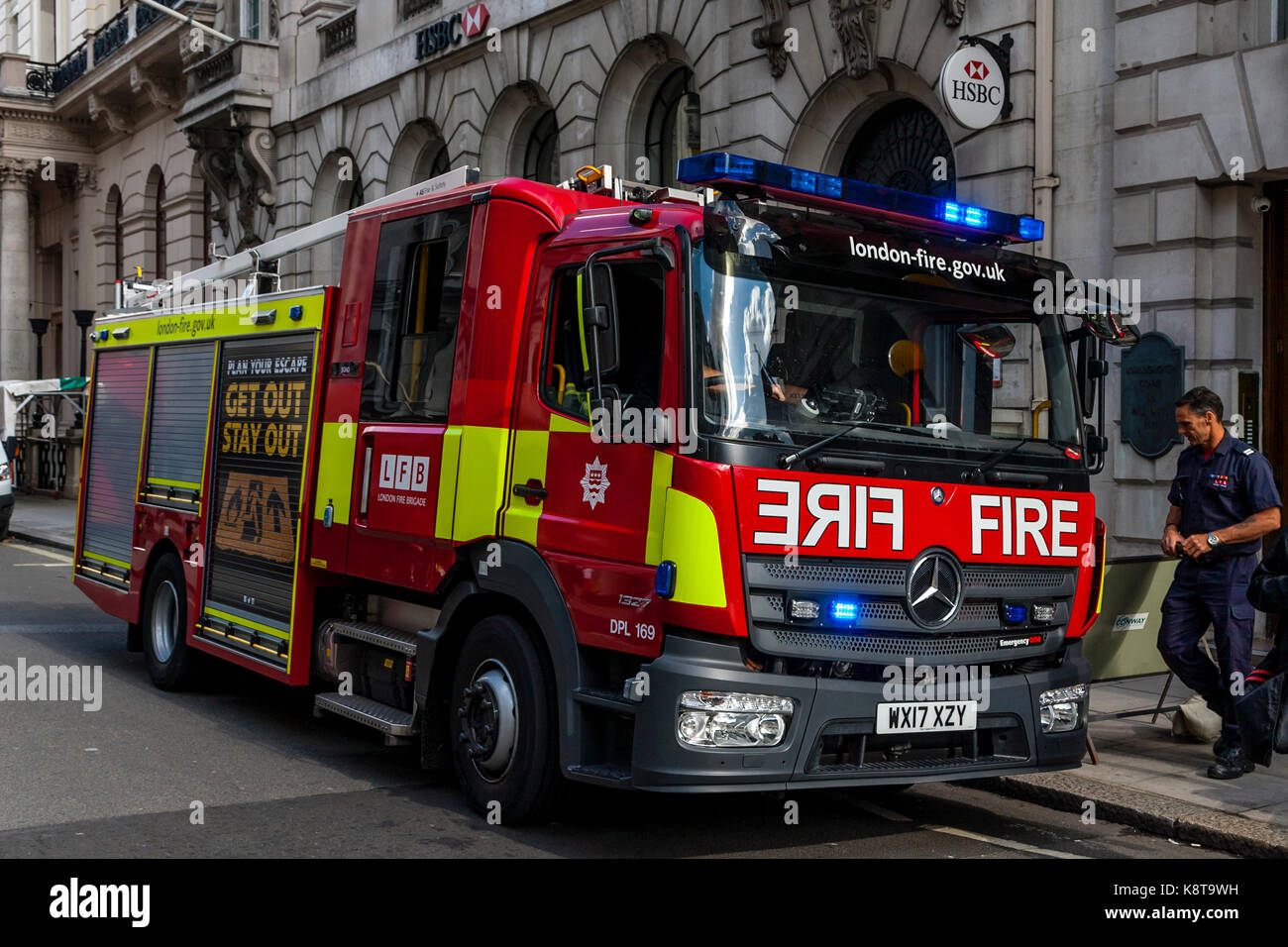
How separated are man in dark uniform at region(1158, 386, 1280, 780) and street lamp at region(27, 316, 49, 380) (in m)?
31.2

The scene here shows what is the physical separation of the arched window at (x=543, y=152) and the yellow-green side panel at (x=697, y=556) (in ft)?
49.1

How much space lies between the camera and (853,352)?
5.84 meters

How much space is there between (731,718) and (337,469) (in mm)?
3128

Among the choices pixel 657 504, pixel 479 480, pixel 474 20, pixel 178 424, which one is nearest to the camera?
pixel 657 504

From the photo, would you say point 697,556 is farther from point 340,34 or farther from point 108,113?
point 108,113

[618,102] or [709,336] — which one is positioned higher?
[618,102]

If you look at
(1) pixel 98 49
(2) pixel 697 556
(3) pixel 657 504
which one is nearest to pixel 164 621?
(3) pixel 657 504

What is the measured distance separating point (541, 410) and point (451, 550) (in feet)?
2.93

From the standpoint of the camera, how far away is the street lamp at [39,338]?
33.8m

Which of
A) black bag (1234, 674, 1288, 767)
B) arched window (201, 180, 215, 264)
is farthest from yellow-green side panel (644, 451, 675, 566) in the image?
arched window (201, 180, 215, 264)
